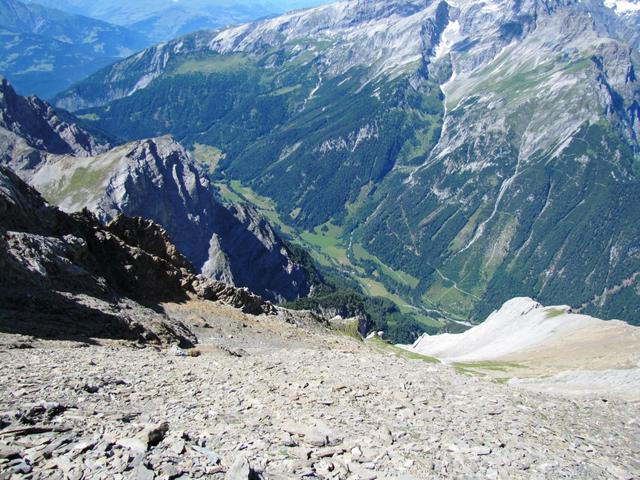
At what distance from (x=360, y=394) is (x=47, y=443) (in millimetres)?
16216

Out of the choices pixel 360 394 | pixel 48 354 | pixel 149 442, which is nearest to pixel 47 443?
pixel 149 442

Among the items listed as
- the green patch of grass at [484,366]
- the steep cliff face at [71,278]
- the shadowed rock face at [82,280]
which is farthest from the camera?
the green patch of grass at [484,366]

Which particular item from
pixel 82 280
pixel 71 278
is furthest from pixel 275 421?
pixel 82 280

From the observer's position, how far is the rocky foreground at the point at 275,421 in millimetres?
18906

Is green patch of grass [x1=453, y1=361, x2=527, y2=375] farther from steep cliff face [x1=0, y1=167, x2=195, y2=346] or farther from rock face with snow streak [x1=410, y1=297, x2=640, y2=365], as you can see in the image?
steep cliff face [x1=0, y1=167, x2=195, y2=346]

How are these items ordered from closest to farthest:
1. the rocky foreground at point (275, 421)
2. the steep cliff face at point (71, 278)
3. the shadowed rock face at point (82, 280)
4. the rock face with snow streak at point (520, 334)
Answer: the rocky foreground at point (275, 421) < the steep cliff face at point (71, 278) < the shadowed rock face at point (82, 280) < the rock face with snow streak at point (520, 334)

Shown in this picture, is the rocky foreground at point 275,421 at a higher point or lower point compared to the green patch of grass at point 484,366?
lower

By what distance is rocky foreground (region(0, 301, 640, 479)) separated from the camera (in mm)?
18906

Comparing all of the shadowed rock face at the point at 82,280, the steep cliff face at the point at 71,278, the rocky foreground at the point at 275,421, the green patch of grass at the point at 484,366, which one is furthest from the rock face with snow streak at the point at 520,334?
the rocky foreground at the point at 275,421

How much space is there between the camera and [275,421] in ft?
82.2

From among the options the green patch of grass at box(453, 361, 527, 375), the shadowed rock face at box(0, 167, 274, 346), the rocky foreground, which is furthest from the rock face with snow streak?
the rocky foreground

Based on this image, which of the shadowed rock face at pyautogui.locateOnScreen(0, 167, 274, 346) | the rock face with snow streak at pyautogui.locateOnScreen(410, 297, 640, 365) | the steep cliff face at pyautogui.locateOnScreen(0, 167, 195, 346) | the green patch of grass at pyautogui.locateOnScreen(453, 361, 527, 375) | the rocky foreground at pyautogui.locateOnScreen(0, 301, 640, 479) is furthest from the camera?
the rock face with snow streak at pyautogui.locateOnScreen(410, 297, 640, 365)

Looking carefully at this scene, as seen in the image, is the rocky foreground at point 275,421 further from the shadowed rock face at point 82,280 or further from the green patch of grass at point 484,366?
the green patch of grass at point 484,366

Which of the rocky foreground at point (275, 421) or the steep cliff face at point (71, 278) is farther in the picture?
the steep cliff face at point (71, 278)
